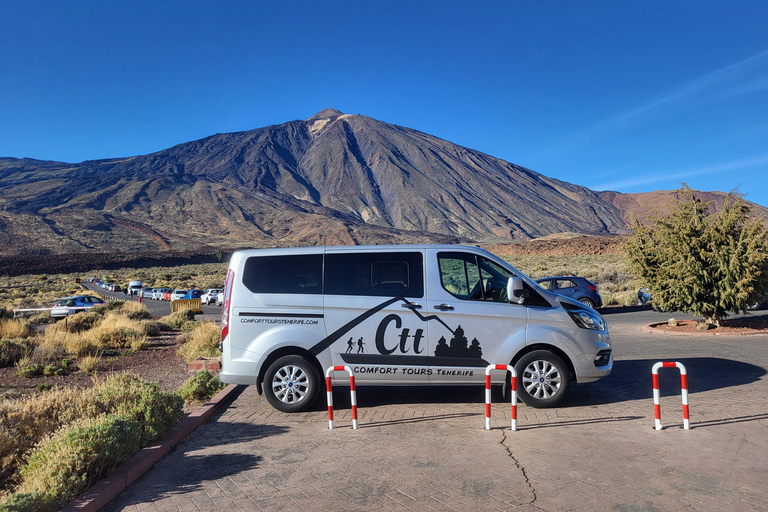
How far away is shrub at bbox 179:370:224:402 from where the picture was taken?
8477 mm

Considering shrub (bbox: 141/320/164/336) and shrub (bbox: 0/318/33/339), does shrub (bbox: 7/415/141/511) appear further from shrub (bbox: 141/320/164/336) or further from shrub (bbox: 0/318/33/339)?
shrub (bbox: 0/318/33/339)

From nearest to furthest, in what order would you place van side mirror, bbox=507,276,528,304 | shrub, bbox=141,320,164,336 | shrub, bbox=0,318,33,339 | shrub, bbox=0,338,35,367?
1. van side mirror, bbox=507,276,528,304
2. shrub, bbox=0,338,35,367
3. shrub, bbox=0,318,33,339
4. shrub, bbox=141,320,164,336

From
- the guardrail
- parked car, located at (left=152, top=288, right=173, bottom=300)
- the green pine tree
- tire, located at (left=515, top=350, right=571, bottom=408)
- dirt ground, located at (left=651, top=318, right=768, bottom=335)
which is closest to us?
tire, located at (left=515, top=350, right=571, bottom=408)

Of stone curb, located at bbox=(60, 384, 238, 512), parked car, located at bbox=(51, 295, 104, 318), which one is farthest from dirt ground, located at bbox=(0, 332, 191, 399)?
parked car, located at bbox=(51, 295, 104, 318)

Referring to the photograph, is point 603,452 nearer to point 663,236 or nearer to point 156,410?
point 156,410

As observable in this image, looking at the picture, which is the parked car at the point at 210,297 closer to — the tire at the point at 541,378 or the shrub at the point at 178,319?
the shrub at the point at 178,319

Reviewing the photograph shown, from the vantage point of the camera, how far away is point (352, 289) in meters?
7.43

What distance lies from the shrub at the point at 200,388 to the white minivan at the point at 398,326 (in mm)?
1298

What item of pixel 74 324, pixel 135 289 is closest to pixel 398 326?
pixel 74 324

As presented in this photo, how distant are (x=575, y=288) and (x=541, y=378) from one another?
558 inches

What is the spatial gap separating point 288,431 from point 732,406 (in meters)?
5.55

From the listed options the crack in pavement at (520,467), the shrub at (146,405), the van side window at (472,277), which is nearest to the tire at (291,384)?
the shrub at (146,405)

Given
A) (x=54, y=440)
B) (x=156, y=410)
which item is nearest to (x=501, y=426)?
(x=156, y=410)

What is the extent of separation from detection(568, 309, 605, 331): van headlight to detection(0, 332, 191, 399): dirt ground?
6545mm
